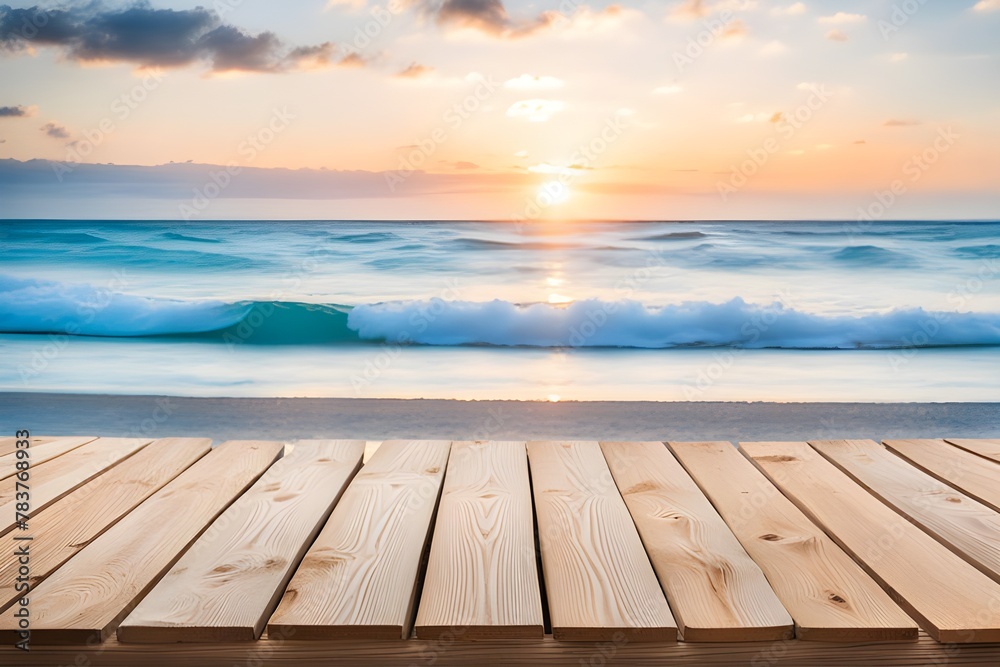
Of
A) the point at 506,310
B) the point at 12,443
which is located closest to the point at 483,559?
the point at 12,443

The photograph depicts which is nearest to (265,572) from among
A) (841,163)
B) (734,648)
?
(734,648)

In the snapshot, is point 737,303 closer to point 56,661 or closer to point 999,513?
point 999,513

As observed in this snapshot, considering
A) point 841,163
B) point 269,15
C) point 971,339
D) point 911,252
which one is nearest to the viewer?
point 971,339

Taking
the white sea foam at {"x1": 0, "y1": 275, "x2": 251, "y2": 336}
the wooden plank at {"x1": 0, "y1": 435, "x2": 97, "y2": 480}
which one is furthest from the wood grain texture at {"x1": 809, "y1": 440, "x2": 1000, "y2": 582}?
the white sea foam at {"x1": 0, "y1": 275, "x2": 251, "y2": 336}

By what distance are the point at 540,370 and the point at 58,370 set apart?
12.3 feet

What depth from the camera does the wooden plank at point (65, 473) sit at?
1589 millimetres

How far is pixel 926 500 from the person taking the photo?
1.67m

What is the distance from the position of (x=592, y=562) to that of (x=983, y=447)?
1.47 metres

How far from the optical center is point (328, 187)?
42.5ft

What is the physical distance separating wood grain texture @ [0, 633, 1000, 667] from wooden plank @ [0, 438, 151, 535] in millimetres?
528

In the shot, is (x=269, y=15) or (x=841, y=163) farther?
(x=841, y=163)

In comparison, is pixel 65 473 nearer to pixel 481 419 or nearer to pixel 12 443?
pixel 12 443

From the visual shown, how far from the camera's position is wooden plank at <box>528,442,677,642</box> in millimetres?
1087

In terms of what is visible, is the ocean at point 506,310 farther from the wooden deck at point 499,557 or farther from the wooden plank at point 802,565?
the wooden plank at point 802,565
